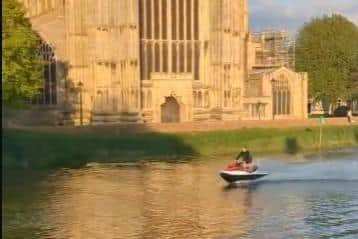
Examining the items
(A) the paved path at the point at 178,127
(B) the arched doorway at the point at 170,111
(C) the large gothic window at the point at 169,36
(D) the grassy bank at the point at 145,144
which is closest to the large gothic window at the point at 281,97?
(C) the large gothic window at the point at 169,36

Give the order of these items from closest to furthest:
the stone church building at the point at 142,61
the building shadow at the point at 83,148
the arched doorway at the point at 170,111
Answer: the building shadow at the point at 83,148 < the stone church building at the point at 142,61 < the arched doorway at the point at 170,111

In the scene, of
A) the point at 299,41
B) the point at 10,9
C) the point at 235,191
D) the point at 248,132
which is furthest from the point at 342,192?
the point at 299,41

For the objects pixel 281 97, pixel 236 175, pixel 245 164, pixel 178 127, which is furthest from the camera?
pixel 281 97

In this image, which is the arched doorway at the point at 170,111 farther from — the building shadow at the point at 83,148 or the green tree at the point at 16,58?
the green tree at the point at 16,58

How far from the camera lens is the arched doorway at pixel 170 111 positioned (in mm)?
81500

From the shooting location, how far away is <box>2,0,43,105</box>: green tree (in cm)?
4550

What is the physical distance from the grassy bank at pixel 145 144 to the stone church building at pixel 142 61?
11.6 meters

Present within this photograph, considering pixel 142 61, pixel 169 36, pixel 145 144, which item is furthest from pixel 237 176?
pixel 169 36

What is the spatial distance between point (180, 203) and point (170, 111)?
4588 centimetres

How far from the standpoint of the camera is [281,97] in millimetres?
91750

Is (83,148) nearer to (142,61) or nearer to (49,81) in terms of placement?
(142,61)

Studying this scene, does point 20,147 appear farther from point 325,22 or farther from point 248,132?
point 325,22

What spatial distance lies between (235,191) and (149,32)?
41.5 m

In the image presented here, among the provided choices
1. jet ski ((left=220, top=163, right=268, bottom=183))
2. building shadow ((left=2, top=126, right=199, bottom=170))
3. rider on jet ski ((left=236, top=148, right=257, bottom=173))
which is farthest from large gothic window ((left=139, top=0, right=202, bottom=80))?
jet ski ((left=220, top=163, right=268, bottom=183))
